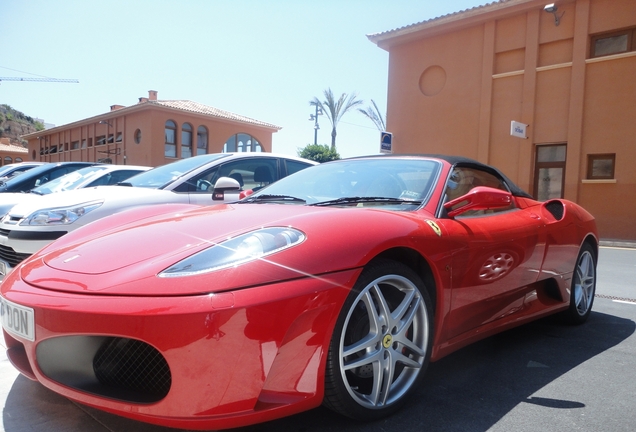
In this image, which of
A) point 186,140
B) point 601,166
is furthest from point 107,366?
point 186,140

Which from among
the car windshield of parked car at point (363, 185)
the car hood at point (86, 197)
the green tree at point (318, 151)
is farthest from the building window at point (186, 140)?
the car windshield of parked car at point (363, 185)

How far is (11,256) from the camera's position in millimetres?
3941

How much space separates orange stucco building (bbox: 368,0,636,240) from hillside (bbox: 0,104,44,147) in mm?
74716

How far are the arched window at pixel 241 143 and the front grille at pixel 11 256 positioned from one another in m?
26.1

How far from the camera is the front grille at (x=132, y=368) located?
171 centimetres

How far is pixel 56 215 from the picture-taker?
4.01 m

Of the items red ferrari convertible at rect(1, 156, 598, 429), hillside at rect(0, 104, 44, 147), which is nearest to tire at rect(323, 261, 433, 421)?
red ferrari convertible at rect(1, 156, 598, 429)

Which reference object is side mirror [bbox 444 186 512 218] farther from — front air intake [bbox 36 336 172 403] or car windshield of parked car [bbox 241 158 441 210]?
front air intake [bbox 36 336 172 403]

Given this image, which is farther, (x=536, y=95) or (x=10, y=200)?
(x=536, y=95)

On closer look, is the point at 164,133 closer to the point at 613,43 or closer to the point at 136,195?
the point at 613,43

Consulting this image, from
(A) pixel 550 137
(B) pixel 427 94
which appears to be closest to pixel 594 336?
(A) pixel 550 137

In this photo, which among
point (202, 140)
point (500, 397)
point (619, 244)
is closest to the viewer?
point (500, 397)

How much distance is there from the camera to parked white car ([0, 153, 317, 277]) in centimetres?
389

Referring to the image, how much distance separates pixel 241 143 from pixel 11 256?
2721cm
